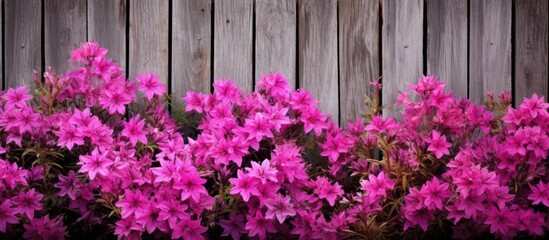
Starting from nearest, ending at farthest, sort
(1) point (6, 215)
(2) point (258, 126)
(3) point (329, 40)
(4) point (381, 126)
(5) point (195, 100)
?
(1) point (6, 215), (2) point (258, 126), (4) point (381, 126), (5) point (195, 100), (3) point (329, 40)

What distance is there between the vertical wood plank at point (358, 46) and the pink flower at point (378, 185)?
1.75ft

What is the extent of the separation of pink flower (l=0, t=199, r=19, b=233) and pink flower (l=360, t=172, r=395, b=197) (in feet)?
4.64

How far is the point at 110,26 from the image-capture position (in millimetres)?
4055

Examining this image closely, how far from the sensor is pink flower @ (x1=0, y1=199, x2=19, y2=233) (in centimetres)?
348

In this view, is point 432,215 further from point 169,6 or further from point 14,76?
point 14,76

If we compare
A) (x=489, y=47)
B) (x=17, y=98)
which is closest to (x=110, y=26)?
(x=17, y=98)

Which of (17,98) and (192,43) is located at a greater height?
(192,43)

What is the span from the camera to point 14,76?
4.10m

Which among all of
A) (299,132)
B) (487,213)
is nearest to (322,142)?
(299,132)

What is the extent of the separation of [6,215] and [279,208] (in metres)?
1.09

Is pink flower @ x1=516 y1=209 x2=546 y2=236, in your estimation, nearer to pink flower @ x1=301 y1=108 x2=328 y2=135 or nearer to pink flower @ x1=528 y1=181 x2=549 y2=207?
pink flower @ x1=528 y1=181 x2=549 y2=207

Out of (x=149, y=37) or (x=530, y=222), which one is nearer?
(x=530, y=222)

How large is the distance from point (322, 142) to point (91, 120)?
1017 millimetres

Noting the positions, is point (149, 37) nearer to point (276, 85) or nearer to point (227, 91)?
point (227, 91)
